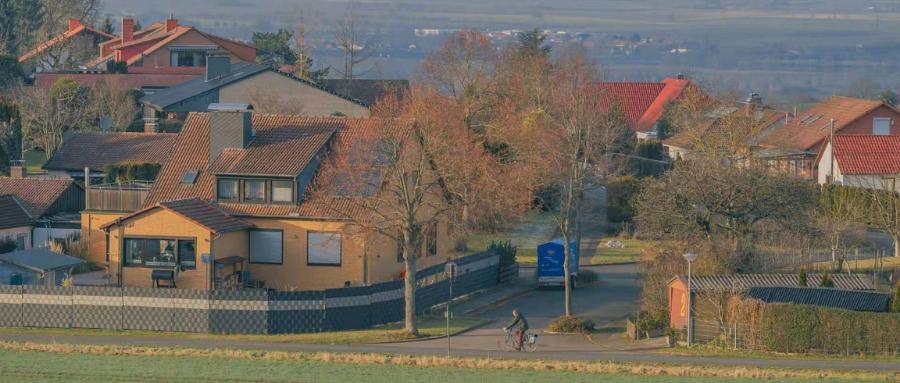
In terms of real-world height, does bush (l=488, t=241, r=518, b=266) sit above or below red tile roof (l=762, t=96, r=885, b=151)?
below

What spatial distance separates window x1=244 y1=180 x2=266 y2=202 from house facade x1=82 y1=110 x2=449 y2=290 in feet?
0.11

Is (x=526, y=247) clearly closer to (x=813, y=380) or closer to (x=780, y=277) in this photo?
(x=780, y=277)

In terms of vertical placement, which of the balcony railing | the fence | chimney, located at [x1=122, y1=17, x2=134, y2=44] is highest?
chimney, located at [x1=122, y1=17, x2=134, y2=44]

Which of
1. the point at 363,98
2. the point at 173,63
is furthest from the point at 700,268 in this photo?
the point at 173,63

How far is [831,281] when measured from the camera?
4725 cm

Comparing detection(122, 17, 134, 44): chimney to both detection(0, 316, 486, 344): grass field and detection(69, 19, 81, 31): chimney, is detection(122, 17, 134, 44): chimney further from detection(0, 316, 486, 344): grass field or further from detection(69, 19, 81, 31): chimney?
detection(0, 316, 486, 344): grass field

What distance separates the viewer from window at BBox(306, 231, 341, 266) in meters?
51.1

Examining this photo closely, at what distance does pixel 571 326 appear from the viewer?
46969 millimetres

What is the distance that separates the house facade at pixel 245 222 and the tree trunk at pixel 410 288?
2138 millimetres

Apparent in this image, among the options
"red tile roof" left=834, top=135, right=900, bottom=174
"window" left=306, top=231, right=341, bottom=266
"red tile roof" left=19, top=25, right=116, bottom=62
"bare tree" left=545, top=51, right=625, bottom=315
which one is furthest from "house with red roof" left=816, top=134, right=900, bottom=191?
"red tile roof" left=19, top=25, right=116, bottom=62

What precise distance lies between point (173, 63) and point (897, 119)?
56.3 meters

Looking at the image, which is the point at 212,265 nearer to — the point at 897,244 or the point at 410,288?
the point at 410,288

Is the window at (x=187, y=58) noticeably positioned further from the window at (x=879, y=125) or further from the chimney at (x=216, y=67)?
the window at (x=879, y=125)

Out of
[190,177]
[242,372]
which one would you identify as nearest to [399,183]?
[190,177]
